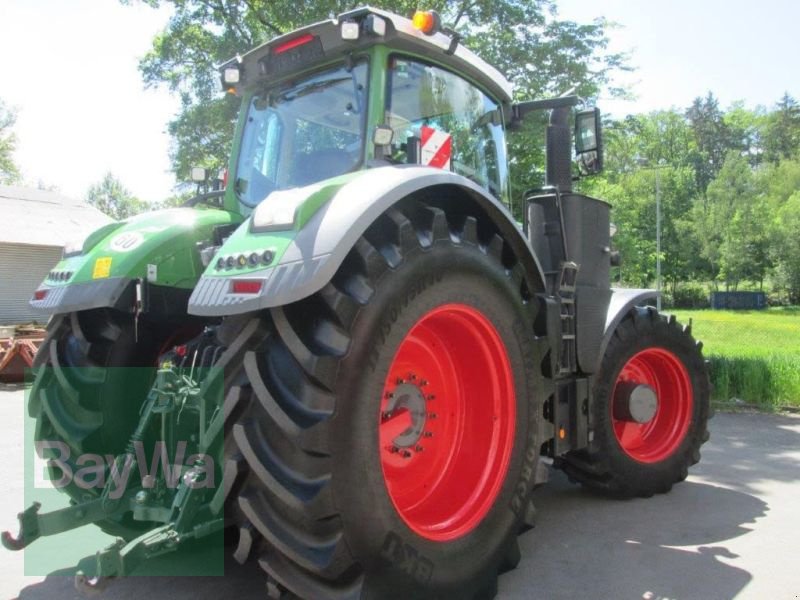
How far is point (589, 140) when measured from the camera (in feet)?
13.2

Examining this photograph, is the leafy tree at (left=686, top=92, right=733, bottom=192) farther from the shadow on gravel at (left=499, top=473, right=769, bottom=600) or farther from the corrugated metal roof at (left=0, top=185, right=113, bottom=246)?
the shadow on gravel at (left=499, top=473, right=769, bottom=600)

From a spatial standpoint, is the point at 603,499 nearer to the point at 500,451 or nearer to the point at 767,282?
the point at 500,451

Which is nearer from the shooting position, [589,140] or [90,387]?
[90,387]

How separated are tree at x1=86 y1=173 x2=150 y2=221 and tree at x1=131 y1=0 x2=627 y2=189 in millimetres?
54300

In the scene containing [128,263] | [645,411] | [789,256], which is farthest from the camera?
[789,256]

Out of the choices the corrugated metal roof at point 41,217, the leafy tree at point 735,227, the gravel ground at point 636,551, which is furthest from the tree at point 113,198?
the gravel ground at point 636,551

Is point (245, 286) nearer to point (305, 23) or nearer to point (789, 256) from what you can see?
point (305, 23)

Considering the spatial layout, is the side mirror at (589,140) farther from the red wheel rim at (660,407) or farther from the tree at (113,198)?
the tree at (113,198)

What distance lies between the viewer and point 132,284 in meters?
3.09

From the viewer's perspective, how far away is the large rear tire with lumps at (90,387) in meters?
3.09

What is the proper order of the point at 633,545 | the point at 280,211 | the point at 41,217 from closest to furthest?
the point at 280,211 < the point at 633,545 < the point at 41,217

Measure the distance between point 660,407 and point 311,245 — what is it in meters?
3.45

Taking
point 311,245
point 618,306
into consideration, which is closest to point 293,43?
point 311,245

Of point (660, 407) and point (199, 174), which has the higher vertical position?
point (199, 174)
